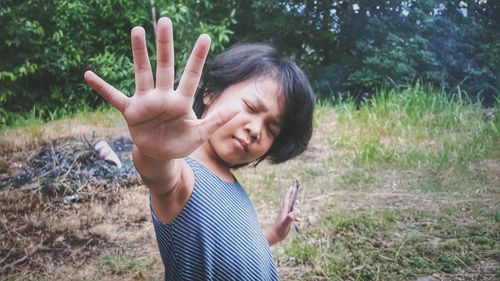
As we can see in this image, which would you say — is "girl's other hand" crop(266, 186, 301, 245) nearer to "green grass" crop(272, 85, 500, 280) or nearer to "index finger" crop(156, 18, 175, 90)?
"green grass" crop(272, 85, 500, 280)

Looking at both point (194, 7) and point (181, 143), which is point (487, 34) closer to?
point (181, 143)

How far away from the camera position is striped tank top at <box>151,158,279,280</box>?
77cm

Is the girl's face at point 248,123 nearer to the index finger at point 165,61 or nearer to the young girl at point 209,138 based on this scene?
the young girl at point 209,138

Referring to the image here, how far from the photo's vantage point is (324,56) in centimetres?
378

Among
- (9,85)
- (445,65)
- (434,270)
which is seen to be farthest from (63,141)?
(445,65)

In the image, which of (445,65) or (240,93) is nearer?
(240,93)

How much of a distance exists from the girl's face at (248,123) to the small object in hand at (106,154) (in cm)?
160

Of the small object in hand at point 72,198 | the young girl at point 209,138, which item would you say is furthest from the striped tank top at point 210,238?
the small object in hand at point 72,198

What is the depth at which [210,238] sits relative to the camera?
792mm

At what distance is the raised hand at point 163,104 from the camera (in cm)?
61

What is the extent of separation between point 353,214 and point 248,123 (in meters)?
1.00

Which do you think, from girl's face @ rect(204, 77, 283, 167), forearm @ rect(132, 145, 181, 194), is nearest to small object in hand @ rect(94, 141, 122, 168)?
girl's face @ rect(204, 77, 283, 167)

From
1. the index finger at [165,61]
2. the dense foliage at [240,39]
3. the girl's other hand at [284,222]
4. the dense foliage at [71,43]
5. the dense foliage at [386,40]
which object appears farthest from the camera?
the dense foliage at [71,43]

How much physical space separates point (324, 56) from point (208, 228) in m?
3.20
